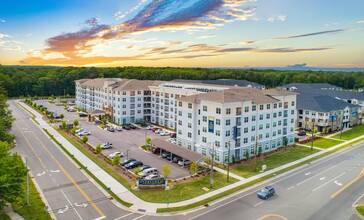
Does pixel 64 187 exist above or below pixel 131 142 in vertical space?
below

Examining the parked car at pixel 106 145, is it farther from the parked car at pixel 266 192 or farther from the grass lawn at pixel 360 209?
the grass lawn at pixel 360 209

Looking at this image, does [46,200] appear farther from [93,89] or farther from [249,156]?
[93,89]

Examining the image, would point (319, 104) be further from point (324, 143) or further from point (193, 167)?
point (193, 167)

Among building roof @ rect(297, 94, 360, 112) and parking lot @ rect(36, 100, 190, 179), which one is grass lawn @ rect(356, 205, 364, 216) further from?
building roof @ rect(297, 94, 360, 112)

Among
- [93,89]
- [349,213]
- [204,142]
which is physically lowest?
[349,213]

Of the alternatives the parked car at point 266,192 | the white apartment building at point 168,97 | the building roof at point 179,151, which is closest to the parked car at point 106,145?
the building roof at point 179,151

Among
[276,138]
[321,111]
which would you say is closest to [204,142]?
[276,138]

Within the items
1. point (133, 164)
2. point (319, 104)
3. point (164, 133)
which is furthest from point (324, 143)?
point (133, 164)
